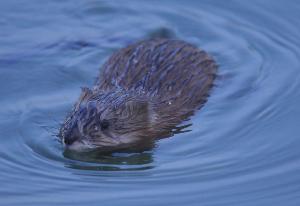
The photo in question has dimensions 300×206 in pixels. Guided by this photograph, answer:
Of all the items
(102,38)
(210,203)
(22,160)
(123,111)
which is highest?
(102,38)

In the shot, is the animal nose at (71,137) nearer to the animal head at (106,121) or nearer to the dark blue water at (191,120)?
the animal head at (106,121)

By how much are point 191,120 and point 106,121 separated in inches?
41.4

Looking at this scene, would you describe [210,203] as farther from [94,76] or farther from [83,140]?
[94,76]

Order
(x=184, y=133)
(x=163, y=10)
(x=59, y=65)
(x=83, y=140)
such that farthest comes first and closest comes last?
(x=163, y=10) → (x=59, y=65) → (x=184, y=133) → (x=83, y=140)

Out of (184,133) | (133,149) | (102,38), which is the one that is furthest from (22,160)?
(102,38)

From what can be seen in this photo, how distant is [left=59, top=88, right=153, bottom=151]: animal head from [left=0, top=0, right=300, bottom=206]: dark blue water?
0.60 feet

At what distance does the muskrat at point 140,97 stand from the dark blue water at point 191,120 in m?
0.18

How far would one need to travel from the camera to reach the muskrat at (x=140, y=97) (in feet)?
25.0

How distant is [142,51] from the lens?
9.06 metres

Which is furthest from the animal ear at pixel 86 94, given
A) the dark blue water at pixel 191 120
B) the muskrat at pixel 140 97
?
the dark blue water at pixel 191 120

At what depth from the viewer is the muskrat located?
25.0 feet

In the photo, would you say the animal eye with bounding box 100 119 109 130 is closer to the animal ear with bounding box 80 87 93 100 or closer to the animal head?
the animal head

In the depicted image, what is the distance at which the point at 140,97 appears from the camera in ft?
26.9

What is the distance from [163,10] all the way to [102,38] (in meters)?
1.21
